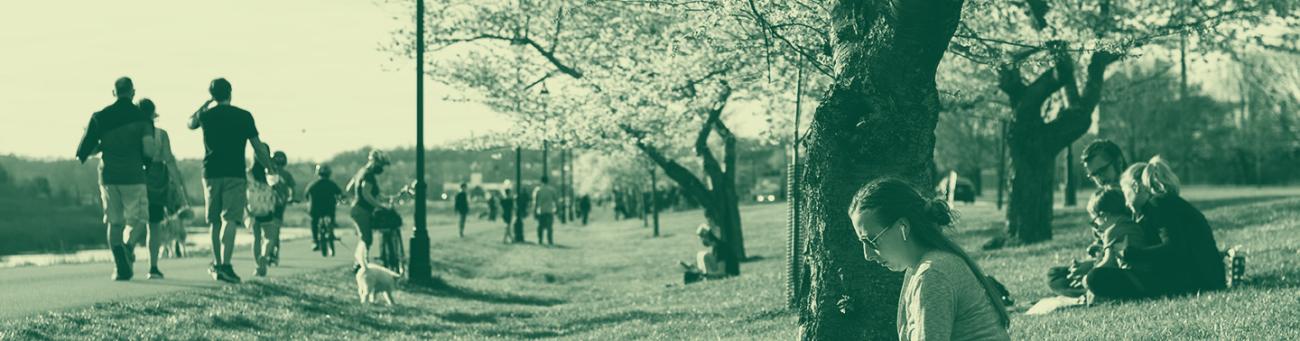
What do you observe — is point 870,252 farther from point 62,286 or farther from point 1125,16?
point 1125,16

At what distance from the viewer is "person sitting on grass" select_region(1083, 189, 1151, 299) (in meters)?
8.95

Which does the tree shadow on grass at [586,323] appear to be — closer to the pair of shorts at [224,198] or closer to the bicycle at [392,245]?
the pair of shorts at [224,198]

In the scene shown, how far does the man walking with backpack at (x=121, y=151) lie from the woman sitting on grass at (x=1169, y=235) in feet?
27.7

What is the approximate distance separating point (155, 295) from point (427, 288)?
241 inches

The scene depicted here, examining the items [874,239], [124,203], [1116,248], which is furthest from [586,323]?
[874,239]

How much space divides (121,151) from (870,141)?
26.0ft

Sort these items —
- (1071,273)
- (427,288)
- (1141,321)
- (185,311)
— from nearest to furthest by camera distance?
(1141,321), (1071,273), (185,311), (427,288)

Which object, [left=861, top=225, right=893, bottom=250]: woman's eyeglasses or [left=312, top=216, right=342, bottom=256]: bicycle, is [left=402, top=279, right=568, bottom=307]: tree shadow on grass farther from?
[left=861, top=225, right=893, bottom=250]: woman's eyeglasses

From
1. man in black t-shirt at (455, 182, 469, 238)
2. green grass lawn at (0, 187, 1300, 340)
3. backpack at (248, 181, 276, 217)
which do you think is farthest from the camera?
man in black t-shirt at (455, 182, 469, 238)

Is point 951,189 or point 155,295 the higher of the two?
point 951,189

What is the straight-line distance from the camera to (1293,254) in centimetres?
1159

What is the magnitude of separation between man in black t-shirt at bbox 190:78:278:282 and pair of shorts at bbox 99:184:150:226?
568 mm

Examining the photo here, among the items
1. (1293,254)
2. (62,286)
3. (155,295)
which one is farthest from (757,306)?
(62,286)

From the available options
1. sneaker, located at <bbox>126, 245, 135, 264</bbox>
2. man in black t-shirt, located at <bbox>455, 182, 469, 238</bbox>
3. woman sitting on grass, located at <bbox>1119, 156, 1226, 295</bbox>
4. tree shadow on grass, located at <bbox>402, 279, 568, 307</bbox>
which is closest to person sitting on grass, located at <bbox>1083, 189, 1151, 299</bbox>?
woman sitting on grass, located at <bbox>1119, 156, 1226, 295</bbox>
